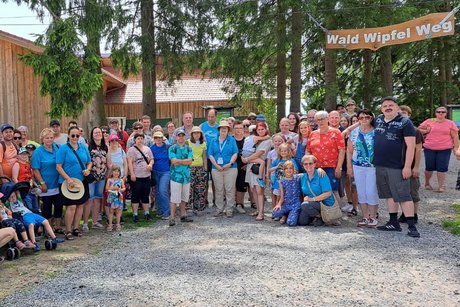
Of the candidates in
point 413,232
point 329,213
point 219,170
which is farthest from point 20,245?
point 413,232

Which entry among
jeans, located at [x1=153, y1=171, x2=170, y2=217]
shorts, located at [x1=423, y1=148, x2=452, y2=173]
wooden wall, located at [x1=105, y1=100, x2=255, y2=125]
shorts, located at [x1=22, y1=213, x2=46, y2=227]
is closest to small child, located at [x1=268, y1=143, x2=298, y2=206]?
jeans, located at [x1=153, y1=171, x2=170, y2=217]

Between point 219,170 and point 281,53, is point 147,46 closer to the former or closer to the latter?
point 281,53

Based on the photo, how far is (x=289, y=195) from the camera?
7266mm

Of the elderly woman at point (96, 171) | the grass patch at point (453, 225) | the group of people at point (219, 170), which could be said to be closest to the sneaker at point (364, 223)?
the group of people at point (219, 170)

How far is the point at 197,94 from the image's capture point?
26.9 metres

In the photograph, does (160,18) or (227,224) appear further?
(160,18)

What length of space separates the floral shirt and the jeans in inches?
110

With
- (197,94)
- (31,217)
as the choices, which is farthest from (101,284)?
(197,94)

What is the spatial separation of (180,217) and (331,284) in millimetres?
3961

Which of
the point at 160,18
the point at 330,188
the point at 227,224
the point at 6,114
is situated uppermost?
the point at 160,18

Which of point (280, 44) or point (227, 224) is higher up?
point (280, 44)

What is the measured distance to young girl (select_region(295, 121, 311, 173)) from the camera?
24.8 feet

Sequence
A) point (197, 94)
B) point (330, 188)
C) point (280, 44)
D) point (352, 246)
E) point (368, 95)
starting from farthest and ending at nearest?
point (197, 94) → point (368, 95) → point (280, 44) → point (330, 188) → point (352, 246)

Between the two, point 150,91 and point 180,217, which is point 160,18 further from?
point 180,217
